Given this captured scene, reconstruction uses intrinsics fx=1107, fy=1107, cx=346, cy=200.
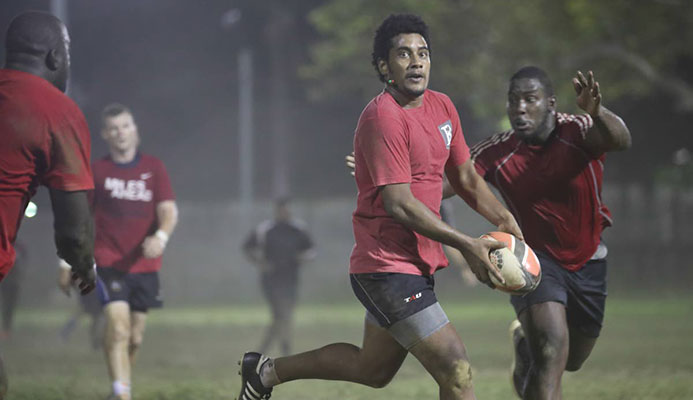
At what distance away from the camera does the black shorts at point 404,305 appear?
20.5 feet

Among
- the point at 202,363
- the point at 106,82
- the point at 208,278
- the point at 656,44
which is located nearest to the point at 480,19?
the point at 656,44

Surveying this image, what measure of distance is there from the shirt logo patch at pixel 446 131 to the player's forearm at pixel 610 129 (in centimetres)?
116

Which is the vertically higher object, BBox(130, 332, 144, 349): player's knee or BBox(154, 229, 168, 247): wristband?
BBox(154, 229, 168, 247): wristband

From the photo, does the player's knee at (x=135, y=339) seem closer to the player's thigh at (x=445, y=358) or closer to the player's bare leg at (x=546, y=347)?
the player's bare leg at (x=546, y=347)

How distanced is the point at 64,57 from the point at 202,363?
1002cm

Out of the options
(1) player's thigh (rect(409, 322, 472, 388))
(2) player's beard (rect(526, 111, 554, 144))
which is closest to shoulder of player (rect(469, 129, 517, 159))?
(2) player's beard (rect(526, 111, 554, 144))

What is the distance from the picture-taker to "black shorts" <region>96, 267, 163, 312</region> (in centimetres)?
971

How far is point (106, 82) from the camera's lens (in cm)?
4419

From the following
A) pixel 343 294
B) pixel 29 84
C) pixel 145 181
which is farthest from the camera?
pixel 343 294

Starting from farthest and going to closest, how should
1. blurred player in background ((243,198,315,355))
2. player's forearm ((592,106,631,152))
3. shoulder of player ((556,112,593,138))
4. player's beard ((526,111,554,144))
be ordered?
1. blurred player in background ((243,198,315,355))
2. player's beard ((526,111,554,144))
3. shoulder of player ((556,112,593,138))
4. player's forearm ((592,106,631,152))

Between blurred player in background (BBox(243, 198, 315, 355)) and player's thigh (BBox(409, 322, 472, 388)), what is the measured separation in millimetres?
10917

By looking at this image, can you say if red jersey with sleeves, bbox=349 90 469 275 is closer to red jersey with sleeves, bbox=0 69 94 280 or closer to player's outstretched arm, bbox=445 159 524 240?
player's outstretched arm, bbox=445 159 524 240

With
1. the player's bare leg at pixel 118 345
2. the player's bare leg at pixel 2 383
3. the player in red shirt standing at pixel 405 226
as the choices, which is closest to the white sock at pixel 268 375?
the player in red shirt standing at pixel 405 226

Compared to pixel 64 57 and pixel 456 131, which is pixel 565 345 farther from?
pixel 64 57
